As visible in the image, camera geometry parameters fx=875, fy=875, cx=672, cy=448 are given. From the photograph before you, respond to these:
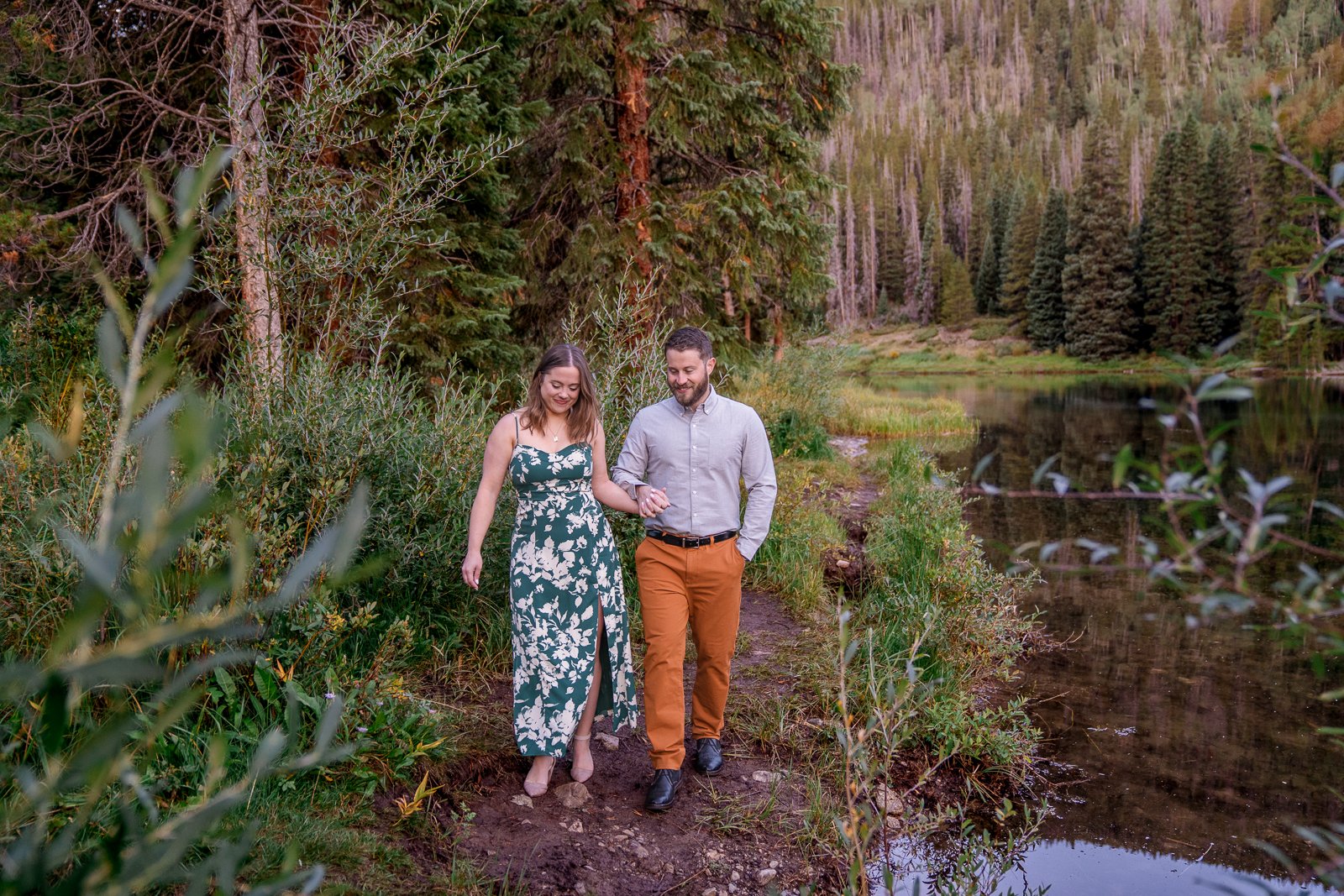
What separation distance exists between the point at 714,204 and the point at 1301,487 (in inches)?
406

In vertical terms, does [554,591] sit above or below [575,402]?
below

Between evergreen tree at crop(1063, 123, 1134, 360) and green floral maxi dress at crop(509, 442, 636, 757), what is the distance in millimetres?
52765

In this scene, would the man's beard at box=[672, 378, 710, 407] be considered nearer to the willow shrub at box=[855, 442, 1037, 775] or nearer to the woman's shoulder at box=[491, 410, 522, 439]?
the woman's shoulder at box=[491, 410, 522, 439]

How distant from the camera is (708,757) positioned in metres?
4.33

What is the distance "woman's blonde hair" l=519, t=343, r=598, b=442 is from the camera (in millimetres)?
3955

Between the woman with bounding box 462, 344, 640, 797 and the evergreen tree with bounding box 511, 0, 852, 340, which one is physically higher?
the evergreen tree with bounding box 511, 0, 852, 340

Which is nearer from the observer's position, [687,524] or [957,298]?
[687,524]

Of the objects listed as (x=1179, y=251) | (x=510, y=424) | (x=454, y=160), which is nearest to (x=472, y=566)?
(x=510, y=424)

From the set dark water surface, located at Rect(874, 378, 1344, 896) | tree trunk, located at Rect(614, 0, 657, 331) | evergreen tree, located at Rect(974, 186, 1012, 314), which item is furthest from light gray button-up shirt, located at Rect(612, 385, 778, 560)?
evergreen tree, located at Rect(974, 186, 1012, 314)

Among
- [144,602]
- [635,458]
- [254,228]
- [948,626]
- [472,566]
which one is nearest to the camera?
[144,602]

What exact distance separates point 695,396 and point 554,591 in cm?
109

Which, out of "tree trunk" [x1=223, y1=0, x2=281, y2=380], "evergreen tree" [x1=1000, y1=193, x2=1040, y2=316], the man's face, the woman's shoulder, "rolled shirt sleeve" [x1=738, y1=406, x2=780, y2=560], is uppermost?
"evergreen tree" [x1=1000, y1=193, x2=1040, y2=316]

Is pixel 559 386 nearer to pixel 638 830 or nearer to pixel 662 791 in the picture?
pixel 662 791

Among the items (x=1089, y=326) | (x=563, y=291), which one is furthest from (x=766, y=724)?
(x=1089, y=326)
